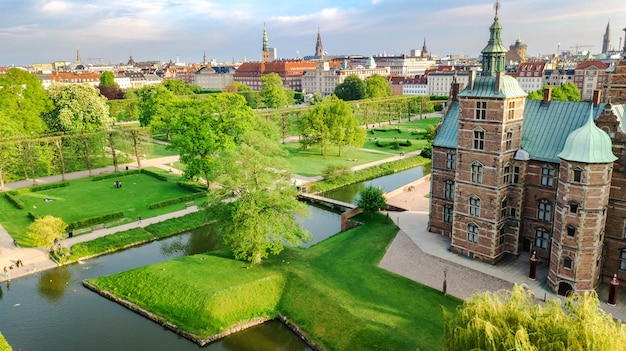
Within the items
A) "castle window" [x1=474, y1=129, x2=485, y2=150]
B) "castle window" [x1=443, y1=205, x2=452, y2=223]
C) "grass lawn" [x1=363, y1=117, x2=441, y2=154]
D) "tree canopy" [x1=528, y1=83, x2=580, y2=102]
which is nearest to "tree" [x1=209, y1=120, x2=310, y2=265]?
"castle window" [x1=443, y1=205, x2=452, y2=223]

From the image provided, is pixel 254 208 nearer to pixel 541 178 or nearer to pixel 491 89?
pixel 491 89

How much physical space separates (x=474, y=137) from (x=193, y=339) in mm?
27223

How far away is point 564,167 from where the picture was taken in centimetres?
3397

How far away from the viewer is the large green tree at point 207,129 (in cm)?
6144

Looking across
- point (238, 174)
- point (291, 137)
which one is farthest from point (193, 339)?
point (291, 137)

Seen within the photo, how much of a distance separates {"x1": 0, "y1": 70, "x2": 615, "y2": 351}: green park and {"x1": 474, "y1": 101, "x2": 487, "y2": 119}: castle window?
14.7 m

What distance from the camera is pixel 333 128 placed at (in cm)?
8281

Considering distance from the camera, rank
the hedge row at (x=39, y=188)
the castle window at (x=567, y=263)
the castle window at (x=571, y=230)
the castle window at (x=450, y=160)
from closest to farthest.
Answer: the castle window at (x=571, y=230), the castle window at (x=567, y=263), the castle window at (x=450, y=160), the hedge row at (x=39, y=188)

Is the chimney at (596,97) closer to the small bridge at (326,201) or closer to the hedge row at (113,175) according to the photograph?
the small bridge at (326,201)

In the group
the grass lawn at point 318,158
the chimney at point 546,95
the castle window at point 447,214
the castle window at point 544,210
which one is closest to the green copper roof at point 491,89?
the chimney at point 546,95

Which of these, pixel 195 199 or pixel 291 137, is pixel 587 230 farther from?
pixel 291 137

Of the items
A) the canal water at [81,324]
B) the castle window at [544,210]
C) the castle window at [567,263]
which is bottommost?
the canal water at [81,324]

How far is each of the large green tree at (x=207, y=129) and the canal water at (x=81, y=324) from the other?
20.3 meters

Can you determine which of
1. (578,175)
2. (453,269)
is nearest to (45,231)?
(453,269)
